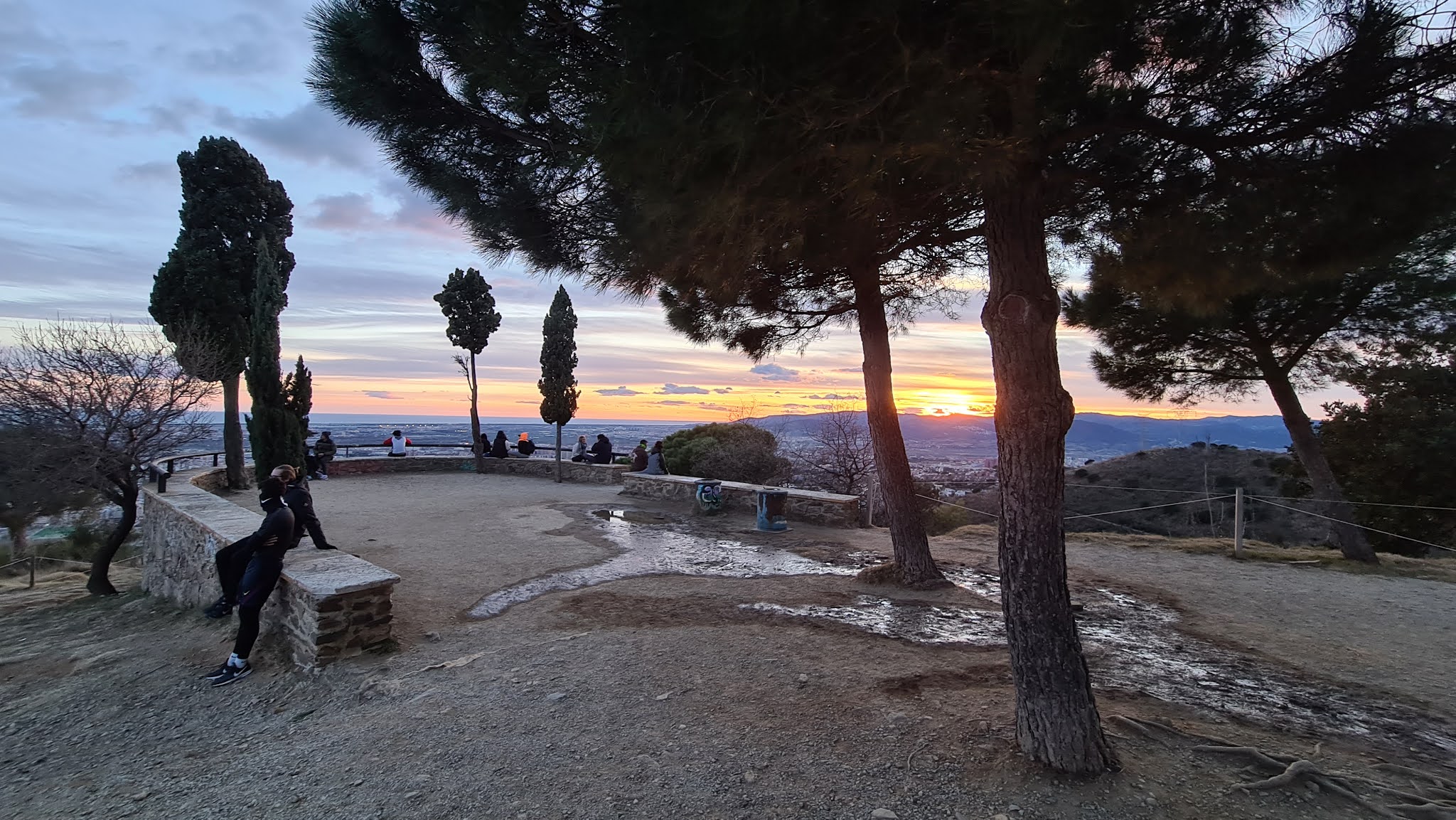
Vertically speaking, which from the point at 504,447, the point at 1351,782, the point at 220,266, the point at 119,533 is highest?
the point at 220,266

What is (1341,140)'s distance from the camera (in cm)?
351

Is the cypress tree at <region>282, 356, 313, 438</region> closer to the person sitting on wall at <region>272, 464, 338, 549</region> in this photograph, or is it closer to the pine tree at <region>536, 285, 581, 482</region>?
the pine tree at <region>536, 285, 581, 482</region>

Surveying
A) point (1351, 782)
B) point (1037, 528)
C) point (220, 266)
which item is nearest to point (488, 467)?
point (220, 266)

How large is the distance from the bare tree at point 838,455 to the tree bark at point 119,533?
40.3ft

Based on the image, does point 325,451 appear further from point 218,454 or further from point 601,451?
point 601,451

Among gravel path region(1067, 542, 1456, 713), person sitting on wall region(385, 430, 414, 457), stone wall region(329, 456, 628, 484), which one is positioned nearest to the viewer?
gravel path region(1067, 542, 1456, 713)

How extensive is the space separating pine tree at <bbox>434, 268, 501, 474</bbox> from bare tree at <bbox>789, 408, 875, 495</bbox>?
8.57 meters

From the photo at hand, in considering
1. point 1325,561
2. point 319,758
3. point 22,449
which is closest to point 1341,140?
point 319,758

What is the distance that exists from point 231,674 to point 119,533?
6.96m

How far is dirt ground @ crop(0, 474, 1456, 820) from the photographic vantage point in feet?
9.21

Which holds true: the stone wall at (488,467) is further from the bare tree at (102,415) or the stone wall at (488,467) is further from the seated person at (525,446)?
the bare tree at (102,415)

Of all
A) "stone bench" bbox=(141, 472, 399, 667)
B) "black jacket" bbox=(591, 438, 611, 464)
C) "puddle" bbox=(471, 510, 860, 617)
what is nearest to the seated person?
"black jacket" bbox=(591, 438, 611, 464)

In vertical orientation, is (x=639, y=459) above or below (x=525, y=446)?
below

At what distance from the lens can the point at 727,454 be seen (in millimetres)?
14219
